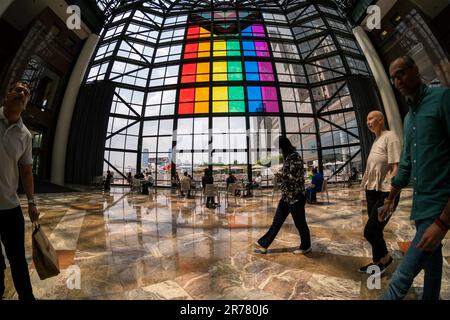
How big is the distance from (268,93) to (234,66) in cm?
317

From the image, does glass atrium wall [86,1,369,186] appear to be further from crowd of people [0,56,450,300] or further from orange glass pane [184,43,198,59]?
crowd of people [0,56,450,300]

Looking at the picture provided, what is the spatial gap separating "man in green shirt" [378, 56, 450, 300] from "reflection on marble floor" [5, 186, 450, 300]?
25.4 inches

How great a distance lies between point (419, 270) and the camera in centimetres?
90

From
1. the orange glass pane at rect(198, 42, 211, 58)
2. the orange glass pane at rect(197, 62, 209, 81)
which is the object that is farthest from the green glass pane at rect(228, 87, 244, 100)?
the orange glass pane at rect(198, 42, 211, 58)

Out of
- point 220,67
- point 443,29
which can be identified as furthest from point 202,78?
point 443,29

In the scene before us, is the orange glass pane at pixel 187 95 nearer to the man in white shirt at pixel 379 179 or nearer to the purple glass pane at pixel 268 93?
the purple glass pane at pixel 268 93

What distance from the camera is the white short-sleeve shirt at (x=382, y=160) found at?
1.71 meters

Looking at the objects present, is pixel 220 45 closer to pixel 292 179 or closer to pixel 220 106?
pixel 220 106

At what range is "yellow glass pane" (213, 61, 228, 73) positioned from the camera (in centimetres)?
1391

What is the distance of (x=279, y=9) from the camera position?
15172 mm

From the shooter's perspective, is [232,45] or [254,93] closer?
[254,93]

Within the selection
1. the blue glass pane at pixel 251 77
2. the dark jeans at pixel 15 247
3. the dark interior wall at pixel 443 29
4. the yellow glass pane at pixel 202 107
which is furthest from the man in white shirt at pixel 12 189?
the blue glass pane at pixel 251 77
